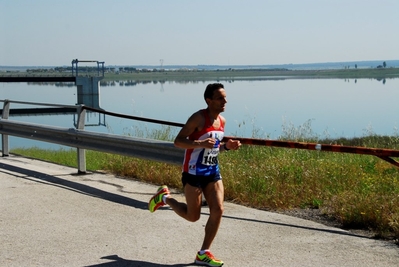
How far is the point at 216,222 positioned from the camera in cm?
610

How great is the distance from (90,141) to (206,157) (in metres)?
4.96

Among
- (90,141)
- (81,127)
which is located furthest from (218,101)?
(81,127)

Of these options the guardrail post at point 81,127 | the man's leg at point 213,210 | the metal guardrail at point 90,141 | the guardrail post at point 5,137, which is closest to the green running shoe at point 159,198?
the man's leg at point 213,210

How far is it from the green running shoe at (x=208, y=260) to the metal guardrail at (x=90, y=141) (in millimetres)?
2896

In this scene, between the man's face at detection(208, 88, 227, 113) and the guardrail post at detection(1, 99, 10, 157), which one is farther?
the guardrail post at detection(1, 99, 10, 157)

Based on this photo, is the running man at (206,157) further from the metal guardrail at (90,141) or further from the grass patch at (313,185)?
Result: the metal guardrail at (90,141)

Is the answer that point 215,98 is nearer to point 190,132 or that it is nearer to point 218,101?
point 218,101

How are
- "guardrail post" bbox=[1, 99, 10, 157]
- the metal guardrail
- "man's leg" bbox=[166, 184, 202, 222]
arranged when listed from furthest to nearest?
"guardrail post" bbox=[1, 99, 10, 157], the metal guardrail, "man's leg" bbox=[166, 184, 202, 222]

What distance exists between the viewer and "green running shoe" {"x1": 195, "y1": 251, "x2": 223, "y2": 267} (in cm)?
592

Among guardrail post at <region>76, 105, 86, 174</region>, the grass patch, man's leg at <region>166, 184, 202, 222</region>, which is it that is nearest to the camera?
man's leg at <region>166, 184, 202, 222</region>

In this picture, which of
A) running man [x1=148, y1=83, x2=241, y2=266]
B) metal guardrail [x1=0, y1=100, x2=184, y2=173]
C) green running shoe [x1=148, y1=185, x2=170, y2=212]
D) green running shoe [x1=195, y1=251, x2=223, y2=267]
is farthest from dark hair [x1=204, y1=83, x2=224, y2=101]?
metal guardrail [x1=0, y1=100, x2=184, y2=173]

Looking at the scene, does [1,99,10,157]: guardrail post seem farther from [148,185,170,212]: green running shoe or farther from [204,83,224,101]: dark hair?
[204,83,224,101]: dark hair

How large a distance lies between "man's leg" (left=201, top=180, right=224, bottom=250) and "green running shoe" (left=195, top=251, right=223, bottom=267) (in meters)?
0.08

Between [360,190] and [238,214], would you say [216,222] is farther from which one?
[360,190]
